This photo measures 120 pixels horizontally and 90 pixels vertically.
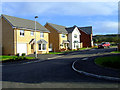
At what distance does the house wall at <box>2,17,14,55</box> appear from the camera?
85.8ft

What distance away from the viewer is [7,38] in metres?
26.8

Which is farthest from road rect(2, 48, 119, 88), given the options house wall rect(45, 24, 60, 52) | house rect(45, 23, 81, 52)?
house wall rect(45, 24, 60, 52)

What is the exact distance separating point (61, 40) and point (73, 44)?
21.6 feet

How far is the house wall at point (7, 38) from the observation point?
26.1 m

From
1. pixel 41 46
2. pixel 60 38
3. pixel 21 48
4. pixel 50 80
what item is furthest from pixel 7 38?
pixel 50 80

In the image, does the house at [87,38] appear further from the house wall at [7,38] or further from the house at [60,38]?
the house wall at [7,38]

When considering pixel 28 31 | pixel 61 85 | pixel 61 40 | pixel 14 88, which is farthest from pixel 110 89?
pixel 61 40

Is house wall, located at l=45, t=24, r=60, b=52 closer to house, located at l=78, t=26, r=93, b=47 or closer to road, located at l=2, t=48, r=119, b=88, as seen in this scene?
house, located at l=78, t=26, r=93, b=47

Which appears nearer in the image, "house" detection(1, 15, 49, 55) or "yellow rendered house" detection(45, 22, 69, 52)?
"house" detection(1, 15, 49, 55)

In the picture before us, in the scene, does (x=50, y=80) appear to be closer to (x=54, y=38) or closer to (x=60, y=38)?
(x=60, y=38)

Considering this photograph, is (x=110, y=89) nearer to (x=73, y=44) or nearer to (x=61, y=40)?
(x=61, y=40)

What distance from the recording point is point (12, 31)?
2616 cm

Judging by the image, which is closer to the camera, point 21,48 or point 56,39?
point 21,48

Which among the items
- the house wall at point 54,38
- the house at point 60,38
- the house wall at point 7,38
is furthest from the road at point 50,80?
the house wall at point 54,38
